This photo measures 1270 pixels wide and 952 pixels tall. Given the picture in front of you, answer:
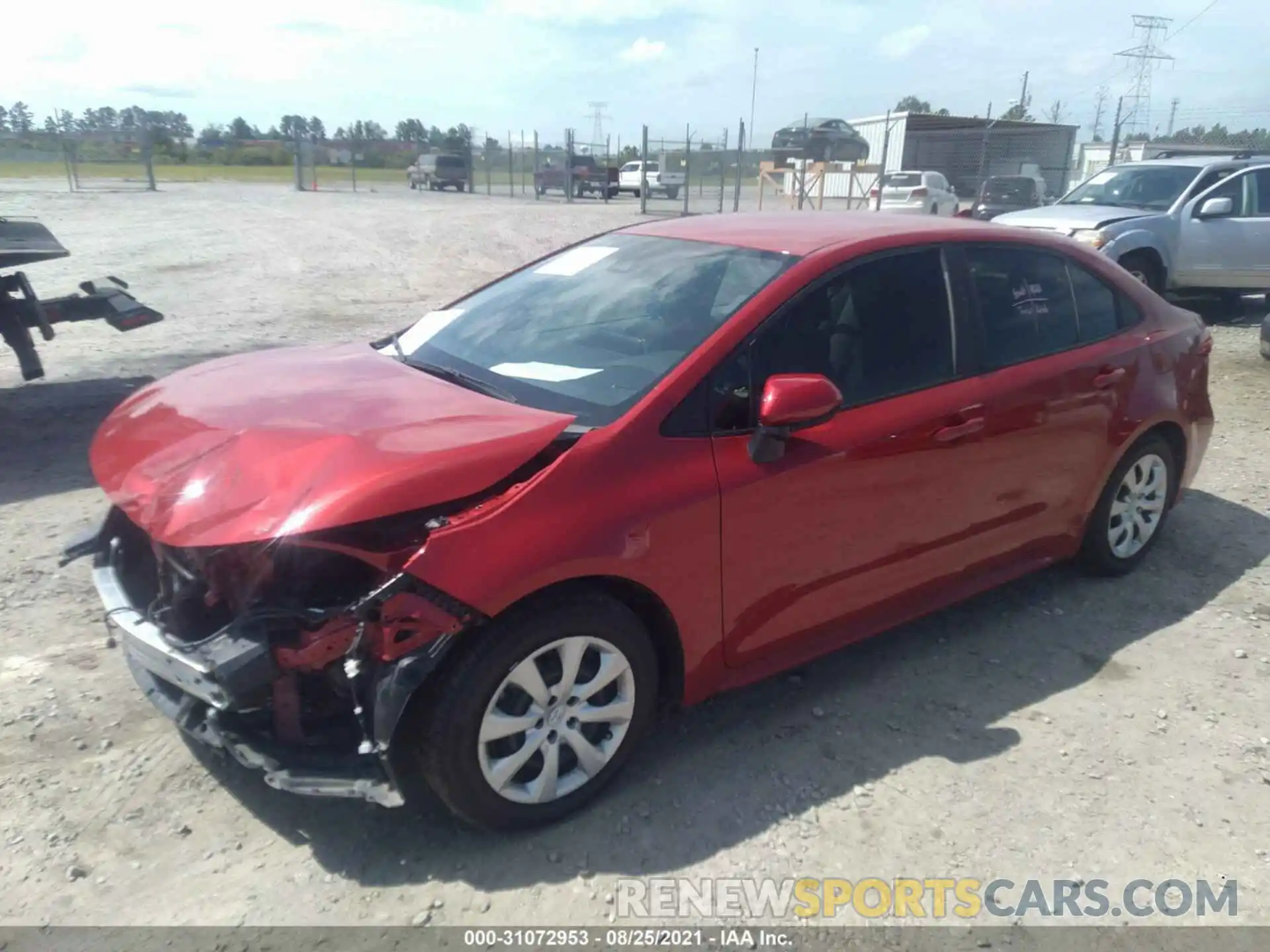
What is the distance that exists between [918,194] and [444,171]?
898 inches

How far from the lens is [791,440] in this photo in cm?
319

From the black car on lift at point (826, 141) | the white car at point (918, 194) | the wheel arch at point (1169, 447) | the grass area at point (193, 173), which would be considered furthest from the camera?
the grass area at point (193, 173)

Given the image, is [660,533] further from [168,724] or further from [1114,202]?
[1114,202]

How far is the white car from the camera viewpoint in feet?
71.8

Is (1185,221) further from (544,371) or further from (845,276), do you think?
(544,371)

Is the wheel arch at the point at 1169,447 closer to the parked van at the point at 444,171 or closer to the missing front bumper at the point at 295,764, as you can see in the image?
the missing front bumper at the point at 295,764

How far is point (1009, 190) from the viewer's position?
20.7 meters

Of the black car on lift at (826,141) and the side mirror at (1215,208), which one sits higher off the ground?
the black car on lift at (826,141)

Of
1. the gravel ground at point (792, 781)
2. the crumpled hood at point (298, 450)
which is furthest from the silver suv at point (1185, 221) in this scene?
the crumpled hood at point (298, 450)

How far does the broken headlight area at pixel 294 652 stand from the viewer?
2533 mm

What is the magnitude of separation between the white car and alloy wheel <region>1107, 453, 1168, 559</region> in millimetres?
17850

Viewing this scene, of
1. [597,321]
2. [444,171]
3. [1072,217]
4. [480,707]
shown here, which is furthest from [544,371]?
[444,171]

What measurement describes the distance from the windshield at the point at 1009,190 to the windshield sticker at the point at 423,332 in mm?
18671

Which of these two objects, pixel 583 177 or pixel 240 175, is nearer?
pixel 583 177
